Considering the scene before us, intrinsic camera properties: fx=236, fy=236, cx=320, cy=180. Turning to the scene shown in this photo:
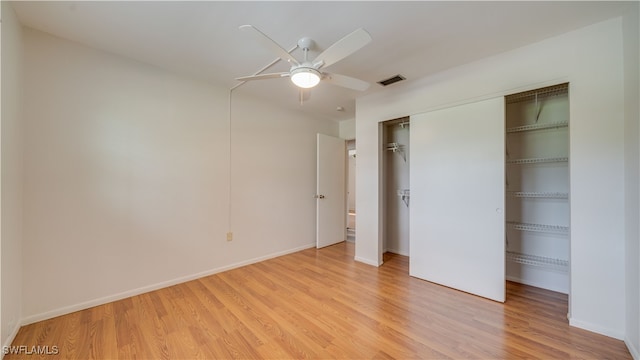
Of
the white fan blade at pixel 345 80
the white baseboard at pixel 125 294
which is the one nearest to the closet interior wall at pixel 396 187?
the white fan blade at pixel 345 80

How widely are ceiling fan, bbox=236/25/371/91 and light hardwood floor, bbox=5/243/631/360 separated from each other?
2.01 meters

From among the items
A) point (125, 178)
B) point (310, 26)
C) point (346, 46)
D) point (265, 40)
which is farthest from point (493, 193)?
point (125, 178)

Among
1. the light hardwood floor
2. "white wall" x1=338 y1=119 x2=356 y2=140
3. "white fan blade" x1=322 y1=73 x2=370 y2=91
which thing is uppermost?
"white wall" x1=338 y1=119 x2=356 y2=140

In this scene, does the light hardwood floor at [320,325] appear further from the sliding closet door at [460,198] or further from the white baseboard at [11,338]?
the sliding closet door at [460,198]

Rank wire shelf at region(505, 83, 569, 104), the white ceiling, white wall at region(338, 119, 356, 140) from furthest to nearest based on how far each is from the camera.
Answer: white wall at region(338, 119, 356, 140) → wire shelf at region(505, 83, 569, 104) → the white ceiling

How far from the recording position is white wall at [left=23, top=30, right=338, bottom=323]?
2.02 m

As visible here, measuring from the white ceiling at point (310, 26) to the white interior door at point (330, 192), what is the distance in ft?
6.07

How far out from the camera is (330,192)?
14.2ft

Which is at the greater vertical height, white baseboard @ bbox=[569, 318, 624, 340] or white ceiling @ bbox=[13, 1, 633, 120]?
white ceiling @ bbox=[13, 1, 633, 120]

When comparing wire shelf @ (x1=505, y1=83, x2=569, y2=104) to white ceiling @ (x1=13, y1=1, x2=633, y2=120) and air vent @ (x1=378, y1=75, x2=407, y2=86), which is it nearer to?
white ceiling @ (x1=13, y1=1, x2=633, y2=120)

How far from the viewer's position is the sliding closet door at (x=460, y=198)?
7.73 ft

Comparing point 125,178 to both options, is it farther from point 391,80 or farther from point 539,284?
point 539,284

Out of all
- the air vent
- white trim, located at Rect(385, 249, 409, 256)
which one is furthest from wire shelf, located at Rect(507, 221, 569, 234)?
the air vent

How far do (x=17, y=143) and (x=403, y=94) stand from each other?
373cm
